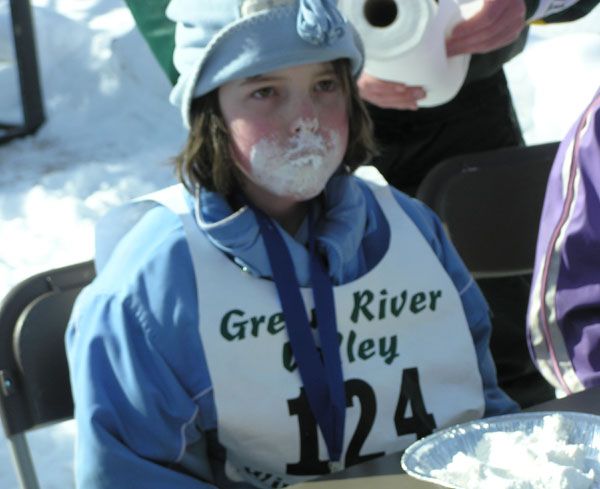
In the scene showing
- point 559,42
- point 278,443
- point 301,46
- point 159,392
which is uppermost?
point 301,46

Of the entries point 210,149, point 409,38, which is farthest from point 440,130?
point 210,149

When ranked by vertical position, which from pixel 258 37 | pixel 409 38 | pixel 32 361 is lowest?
pixel 32 361

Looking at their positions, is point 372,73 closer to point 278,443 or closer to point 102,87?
point 278,443

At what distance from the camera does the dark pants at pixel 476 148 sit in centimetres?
334

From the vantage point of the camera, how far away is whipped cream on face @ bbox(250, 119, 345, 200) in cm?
227

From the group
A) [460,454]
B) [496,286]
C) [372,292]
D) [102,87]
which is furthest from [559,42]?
[460,454]

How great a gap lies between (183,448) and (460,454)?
24.4 inches

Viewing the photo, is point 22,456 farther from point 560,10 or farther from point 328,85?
point 560,10

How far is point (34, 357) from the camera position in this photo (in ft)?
7.89

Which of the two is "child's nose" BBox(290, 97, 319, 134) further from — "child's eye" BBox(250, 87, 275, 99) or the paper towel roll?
the paper towel roll

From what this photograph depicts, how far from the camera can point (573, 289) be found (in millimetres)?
2234

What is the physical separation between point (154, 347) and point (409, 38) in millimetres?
887

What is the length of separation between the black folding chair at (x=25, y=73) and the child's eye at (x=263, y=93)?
4.70 m

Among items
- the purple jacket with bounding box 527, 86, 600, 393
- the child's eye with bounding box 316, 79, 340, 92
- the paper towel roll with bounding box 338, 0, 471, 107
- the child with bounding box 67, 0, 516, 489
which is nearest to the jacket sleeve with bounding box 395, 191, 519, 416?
the child with bounding box 67, 0, 516, 489
